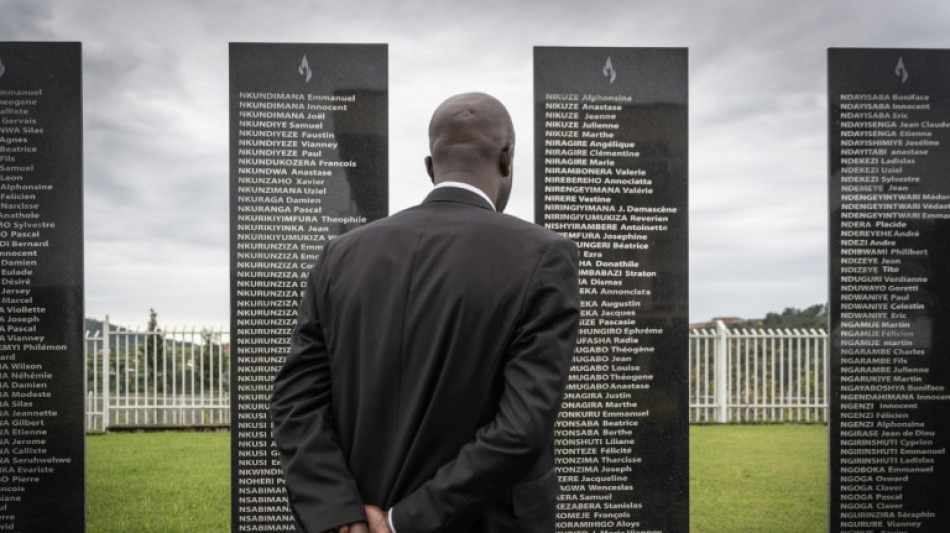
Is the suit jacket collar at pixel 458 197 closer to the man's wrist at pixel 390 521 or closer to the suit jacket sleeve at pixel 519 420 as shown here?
the suit jacket sleeve at pixel 519 420

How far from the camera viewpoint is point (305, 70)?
513cm

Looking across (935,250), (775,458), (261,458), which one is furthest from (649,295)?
(775,458)

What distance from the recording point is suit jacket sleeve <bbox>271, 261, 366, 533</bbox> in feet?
6.90

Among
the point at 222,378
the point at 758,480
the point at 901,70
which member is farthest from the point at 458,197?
the point at 222,378

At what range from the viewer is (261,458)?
5020 mm

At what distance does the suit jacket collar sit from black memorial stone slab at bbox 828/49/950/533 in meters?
4.15

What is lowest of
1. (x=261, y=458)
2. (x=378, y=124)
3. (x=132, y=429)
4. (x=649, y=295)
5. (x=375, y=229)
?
(x=132, y=429)

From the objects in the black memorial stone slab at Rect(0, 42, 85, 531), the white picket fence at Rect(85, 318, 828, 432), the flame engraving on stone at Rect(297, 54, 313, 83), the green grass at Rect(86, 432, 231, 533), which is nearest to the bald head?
the flame engraving on stone at Rect(297, 54, 313, 83)

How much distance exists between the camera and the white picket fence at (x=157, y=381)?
10.8 metres

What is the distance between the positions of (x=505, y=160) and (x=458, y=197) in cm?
22

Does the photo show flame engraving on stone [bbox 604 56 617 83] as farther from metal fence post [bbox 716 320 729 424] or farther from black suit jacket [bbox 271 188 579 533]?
metal fence post [bbox 716 320 729 424]

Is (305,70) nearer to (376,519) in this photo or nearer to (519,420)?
(376,519)

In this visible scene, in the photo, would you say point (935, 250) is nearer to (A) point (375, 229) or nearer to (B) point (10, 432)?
(A) point (375, 229)

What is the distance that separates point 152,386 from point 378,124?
7.82 meters
